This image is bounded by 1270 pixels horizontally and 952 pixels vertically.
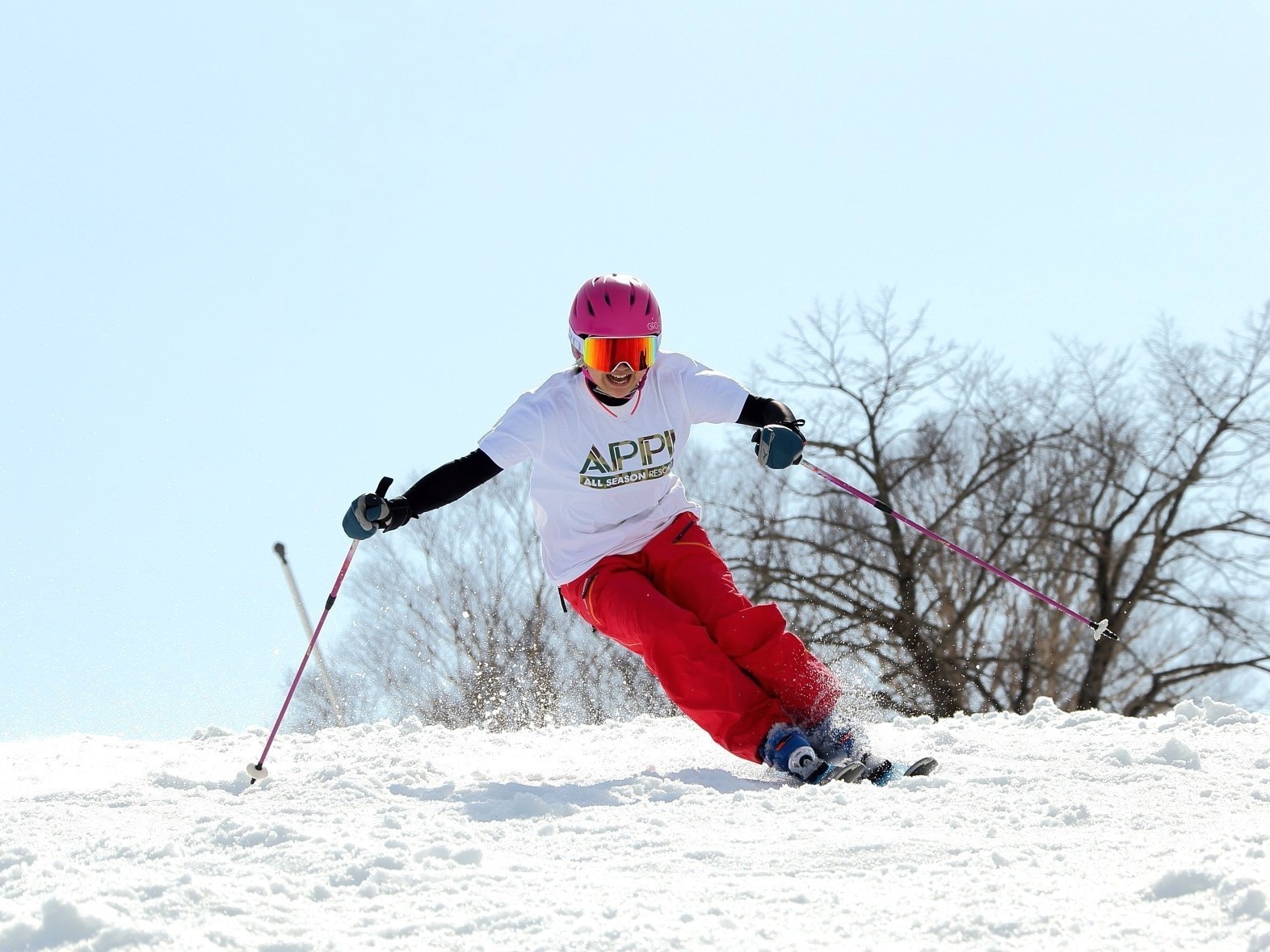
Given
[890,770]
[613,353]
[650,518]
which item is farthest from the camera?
[650,518]

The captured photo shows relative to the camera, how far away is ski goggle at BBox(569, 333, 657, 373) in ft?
14.2

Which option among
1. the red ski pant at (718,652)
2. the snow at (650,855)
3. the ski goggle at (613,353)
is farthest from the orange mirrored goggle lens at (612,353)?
the snow at (650,855)

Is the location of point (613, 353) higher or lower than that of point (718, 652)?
higher

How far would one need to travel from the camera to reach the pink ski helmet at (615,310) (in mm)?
4340

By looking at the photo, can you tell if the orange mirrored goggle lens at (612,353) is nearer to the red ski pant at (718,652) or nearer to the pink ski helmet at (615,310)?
the pink ski helmet at (615,310)

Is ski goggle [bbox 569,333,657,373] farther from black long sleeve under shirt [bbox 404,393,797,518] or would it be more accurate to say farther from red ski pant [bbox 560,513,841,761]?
red ski pant [bbox 560,513,841,761]

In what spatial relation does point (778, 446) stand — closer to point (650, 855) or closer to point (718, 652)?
point (718, 652)

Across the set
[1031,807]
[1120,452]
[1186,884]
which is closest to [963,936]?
[1186,884]

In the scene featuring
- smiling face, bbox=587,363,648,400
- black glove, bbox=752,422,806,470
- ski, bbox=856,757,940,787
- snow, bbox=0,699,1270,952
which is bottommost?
snow, bbox=0,699,1270,952

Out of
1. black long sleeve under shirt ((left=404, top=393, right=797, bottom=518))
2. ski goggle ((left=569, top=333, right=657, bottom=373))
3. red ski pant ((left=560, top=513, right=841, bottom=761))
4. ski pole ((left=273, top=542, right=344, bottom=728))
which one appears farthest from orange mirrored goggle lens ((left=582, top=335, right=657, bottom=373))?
ski pole ((left=273, top=542, right=344, bottom=728))

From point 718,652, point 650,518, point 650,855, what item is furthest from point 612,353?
point 650,855

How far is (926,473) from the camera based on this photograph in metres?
16.7

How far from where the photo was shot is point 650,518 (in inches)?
177

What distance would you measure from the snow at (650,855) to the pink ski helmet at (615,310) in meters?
1.62
